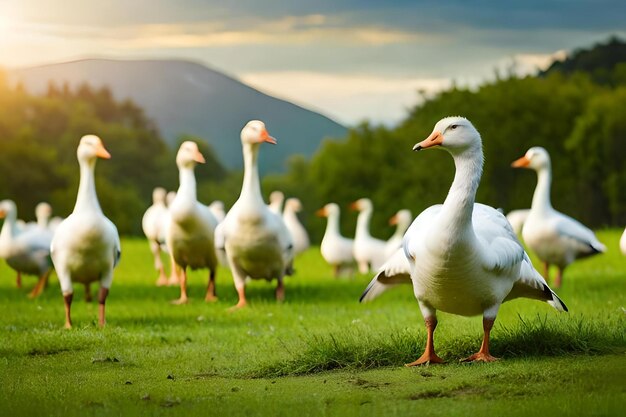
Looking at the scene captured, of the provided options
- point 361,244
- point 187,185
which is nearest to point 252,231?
point 187,185

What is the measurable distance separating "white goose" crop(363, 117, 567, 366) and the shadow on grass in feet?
1.43

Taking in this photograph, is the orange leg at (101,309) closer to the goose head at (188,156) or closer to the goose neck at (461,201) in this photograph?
the goose head at (188,156)

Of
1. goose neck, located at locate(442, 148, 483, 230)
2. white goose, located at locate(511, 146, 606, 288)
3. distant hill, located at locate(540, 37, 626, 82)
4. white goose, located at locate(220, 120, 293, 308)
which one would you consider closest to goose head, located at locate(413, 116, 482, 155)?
goose neck, located at locate(442, 148, 483, 230)

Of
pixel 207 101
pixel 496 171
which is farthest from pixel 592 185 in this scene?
pixel 207 101

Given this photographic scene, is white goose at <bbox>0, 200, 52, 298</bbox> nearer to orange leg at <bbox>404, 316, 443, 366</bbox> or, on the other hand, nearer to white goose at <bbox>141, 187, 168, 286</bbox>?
white goose at <bbox>141, 187, 168, 286</bbox>

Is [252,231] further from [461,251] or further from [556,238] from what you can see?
[461,251]

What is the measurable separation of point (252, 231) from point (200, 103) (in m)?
40.3

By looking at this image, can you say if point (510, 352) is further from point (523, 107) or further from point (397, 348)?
point (523, 107)

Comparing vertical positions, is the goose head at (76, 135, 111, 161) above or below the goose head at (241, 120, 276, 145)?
below

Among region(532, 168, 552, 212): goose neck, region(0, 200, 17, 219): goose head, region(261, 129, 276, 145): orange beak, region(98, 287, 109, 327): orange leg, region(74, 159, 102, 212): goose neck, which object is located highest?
region(261, 129, 276, 145): orange beak

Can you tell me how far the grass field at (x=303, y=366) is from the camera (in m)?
8.08

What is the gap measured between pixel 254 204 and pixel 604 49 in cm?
5531

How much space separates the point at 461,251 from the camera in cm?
895

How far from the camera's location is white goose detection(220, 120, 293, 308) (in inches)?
673
